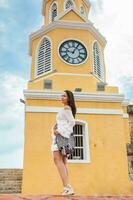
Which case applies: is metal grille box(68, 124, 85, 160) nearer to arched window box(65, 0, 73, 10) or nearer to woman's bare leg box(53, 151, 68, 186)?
arched window box(65, 0, 73, 10)

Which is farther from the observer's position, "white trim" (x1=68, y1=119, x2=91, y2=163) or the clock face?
the clock face

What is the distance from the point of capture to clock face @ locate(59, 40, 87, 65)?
17688 mm

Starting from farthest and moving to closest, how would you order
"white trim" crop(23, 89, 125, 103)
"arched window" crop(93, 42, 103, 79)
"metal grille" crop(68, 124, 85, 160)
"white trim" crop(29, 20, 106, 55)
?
"white trim" crop(29, 20, 106, 55) < "arched window" crop(93, 42, 103, 79) < "white trim" crop(23, 89, 125, 103) < "metal grille" crop(68, 124, 85, 160)

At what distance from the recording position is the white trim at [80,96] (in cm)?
1570

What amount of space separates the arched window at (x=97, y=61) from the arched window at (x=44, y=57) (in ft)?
7.54

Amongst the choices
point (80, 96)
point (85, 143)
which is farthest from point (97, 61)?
point (85, 143)

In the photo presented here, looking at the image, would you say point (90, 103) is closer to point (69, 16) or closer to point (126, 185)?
point (126, 185)

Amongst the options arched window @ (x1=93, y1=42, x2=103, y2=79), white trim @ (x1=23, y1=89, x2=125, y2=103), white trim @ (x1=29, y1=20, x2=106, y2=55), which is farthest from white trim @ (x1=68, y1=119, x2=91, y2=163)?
white trim @ (x1=29, y1=20, x2=106, y2=55)

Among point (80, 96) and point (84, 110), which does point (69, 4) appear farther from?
point (84, 110)

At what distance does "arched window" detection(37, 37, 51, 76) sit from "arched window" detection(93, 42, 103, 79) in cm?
230

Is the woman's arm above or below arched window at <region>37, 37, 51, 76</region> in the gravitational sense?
below

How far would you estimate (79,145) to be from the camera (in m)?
15.2

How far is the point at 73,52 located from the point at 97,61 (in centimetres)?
151

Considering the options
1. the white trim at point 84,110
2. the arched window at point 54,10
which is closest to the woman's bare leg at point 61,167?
the white trim at point 84,110
